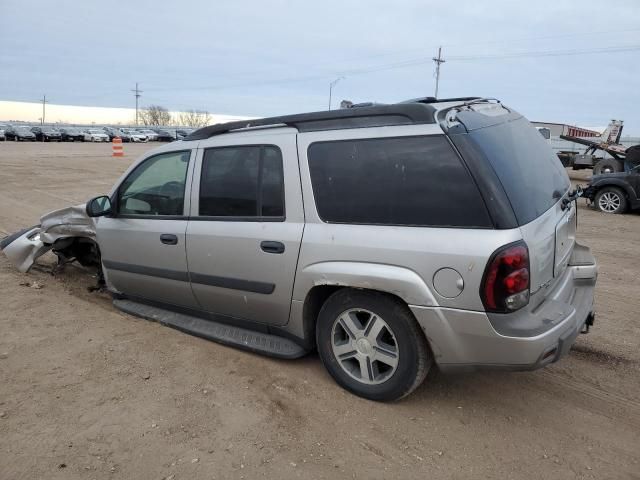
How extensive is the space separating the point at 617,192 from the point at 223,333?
38.3ft

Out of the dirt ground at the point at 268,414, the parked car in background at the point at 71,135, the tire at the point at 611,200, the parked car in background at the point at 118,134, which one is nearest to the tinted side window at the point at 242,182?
the dirt ground at the point at 268,414

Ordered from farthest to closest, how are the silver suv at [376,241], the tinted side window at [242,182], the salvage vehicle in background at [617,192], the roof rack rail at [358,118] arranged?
the salvage vehicle in background at [617,192] < the tinted side window at [242,182] < the roof rack rail at [358,118] < the silver suv at [376,241]

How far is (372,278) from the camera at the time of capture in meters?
2.97

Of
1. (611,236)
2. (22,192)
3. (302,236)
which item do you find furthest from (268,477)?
(22,192)

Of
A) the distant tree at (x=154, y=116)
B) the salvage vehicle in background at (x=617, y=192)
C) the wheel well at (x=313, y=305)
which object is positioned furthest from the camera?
the distant tree at (x=154, y=116)

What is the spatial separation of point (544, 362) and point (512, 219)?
2.67 ft

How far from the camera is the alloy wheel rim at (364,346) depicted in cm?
312

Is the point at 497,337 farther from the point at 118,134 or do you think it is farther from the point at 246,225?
the point at 118,134

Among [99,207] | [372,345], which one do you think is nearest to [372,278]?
[372,345]

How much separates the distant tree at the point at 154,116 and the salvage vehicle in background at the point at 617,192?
405 feet

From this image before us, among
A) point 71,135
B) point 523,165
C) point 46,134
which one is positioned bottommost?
point 523,165

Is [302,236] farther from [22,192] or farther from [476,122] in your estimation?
[22,192]

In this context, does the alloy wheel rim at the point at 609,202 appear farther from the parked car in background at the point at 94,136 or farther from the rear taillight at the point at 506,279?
the parked car in background at the point at 94,136

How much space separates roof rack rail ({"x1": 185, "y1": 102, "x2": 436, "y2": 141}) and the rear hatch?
24cm
